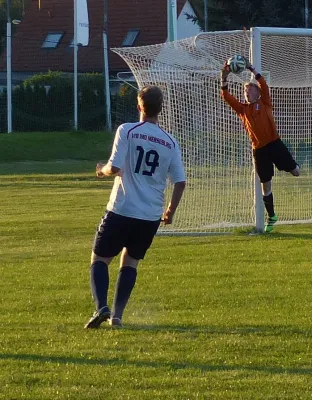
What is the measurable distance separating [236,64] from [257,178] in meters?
1.84

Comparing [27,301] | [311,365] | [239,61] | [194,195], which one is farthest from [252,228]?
[311,365]

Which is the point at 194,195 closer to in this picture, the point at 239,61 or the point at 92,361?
the point at 239,61

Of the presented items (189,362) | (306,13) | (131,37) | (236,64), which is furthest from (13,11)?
(189,362)

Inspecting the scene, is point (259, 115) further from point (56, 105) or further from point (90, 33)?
point (90, 33)

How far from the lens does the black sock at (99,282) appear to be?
751 centimetres

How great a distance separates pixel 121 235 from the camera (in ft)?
24.6

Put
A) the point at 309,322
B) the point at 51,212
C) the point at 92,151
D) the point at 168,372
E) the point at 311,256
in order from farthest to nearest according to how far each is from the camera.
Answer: the point at 92,151 → the point at 51,212 → the point at 311,256 → the point at 309,322 → the point at 168,372

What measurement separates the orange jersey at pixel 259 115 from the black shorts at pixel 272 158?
0.08 m

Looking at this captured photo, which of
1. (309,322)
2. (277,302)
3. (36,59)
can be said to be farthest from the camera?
(36,59)

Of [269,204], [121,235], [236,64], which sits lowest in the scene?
[269,204]

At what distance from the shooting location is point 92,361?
255 inches

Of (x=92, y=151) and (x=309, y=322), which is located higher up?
(x=309, y=322)

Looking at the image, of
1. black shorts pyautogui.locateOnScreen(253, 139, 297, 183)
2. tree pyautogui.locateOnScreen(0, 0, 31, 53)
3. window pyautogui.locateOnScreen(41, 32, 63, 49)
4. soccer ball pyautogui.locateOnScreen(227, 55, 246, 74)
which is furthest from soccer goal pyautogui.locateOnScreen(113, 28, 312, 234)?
tree pyautogui.locateOnScreen(0, 0, 31, 53)

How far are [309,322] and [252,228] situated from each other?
635cm
